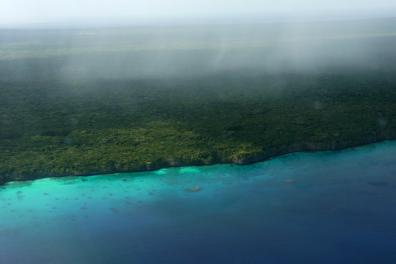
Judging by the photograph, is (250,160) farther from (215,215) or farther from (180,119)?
(180,119)

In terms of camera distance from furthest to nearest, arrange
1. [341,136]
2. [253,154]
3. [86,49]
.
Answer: [86,49], [341,136], [253,154]

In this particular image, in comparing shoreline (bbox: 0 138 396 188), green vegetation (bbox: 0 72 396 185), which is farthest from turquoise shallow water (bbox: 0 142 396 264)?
green vegetation (bbox: 0 72 396 185)

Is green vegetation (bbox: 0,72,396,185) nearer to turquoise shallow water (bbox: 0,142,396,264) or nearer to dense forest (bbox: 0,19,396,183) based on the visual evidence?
dense forest (bbox: 0,19,396,183)

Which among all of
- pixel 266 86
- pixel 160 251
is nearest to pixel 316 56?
→ pixel 266 86

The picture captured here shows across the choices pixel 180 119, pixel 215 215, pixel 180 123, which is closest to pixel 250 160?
pixel 215 215

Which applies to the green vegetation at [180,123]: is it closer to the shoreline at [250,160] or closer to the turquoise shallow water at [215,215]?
the shoreline at [250,160]

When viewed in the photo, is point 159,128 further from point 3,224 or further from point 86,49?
point 86,49
